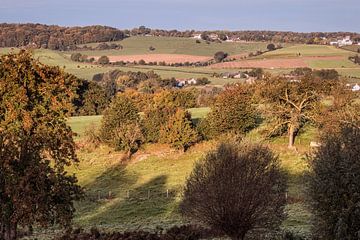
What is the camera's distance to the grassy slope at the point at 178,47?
173 meters

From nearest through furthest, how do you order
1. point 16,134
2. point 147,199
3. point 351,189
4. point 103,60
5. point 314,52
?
point 351,189
point 16,134
point 147,199
point 314,52
point 103,60

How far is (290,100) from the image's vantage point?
60688 millimetres

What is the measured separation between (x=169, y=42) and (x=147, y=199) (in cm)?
14762

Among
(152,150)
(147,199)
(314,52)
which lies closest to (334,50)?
(314,52)

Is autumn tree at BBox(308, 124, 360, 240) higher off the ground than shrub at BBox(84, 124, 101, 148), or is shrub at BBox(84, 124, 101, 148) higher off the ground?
autumn tree at BBox(308, 124, 360, 240)

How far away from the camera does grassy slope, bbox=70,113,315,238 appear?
1453 inches

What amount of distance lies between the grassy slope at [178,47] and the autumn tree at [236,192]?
14427cm

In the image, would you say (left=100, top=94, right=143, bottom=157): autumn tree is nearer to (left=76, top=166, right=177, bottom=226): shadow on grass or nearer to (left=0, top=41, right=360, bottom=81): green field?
(left=76, top=166, right=177, bottom=226): shadow on grass

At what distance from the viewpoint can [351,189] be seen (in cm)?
2147

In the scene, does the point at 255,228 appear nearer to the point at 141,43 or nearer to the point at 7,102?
the point at 7,102

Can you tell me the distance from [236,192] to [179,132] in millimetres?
36450

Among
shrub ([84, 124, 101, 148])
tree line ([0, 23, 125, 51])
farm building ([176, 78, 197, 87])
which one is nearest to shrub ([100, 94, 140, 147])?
shrub ([84, 124, 101, 148])

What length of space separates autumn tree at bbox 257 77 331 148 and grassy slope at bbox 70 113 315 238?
2.77m

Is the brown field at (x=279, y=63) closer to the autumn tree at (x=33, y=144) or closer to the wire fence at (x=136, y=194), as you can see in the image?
the wire fence at (x=136, y=194)
